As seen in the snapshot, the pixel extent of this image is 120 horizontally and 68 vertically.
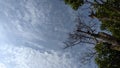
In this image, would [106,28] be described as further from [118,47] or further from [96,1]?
[118,47]

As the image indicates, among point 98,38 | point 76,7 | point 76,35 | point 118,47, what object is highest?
point 76,7

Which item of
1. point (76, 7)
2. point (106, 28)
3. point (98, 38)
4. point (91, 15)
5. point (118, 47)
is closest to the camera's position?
point (118, 47)

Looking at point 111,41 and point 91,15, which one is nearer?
point 111,41

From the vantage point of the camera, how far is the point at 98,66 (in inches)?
1202

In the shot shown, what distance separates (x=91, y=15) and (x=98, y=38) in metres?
3.43

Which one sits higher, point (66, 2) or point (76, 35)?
point (66, 2)

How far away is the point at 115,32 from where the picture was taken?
87.9 ft

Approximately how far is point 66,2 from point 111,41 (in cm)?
833

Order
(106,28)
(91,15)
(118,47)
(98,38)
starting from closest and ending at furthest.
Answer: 1. (118,47)
2. (98,38)
3. (91,15)
4. (106,28)

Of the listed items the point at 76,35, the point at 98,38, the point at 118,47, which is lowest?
the point at 118,47

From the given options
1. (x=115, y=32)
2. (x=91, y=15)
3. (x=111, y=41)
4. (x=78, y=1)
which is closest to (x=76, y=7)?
(x=78, y=1)

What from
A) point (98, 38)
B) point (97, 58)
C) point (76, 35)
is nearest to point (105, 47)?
point (97, 58)

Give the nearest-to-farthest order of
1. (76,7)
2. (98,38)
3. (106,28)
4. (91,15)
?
1. (98,38)
2. (91,15)
3. (76,7)
4. (106,28)

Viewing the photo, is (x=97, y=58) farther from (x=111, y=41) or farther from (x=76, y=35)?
(x=111, y=41)
